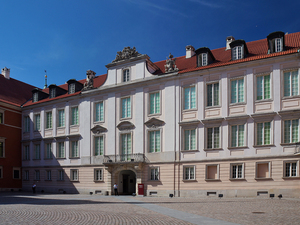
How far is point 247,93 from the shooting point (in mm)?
28359

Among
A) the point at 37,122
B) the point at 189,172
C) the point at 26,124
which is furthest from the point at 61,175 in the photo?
the point at 189,172

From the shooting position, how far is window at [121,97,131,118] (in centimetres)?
3533

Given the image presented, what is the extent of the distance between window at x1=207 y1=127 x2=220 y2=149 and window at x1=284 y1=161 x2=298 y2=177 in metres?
6.14

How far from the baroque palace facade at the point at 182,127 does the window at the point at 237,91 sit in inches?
3.6

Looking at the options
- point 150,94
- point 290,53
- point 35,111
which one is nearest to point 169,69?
point 150,94

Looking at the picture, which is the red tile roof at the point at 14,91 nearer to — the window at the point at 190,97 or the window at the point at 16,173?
the window at the point at 16,173

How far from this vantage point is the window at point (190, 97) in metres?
31.3

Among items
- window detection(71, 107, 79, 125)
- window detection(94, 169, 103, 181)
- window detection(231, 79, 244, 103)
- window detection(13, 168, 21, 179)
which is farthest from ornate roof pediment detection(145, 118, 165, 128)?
window detection(13, 168, 21, 179)

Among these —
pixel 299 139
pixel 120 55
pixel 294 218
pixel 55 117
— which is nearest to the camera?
pixel 294 218

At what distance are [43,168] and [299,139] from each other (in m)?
30.7

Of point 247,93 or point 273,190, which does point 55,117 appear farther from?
point 273,190

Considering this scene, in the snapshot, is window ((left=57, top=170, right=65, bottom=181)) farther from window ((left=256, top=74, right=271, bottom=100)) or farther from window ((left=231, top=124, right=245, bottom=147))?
window ((left=256, top=74, right=271, bottom=100))

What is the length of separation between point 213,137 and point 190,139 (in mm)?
2429

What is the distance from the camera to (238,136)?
93.2ft
